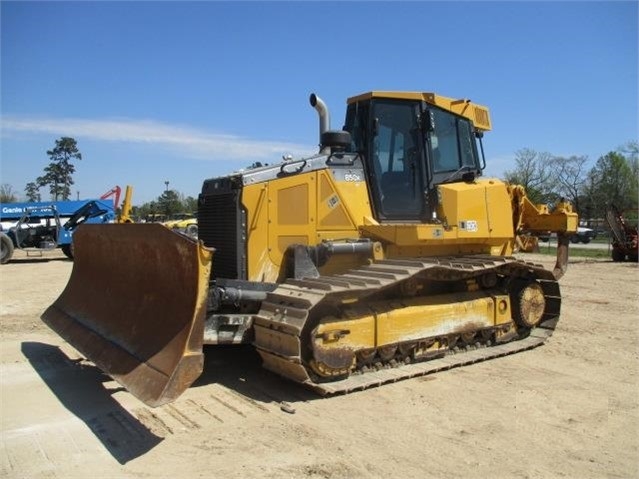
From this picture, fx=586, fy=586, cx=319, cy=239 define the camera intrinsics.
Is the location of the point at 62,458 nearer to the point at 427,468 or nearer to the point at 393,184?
the point at 427,468

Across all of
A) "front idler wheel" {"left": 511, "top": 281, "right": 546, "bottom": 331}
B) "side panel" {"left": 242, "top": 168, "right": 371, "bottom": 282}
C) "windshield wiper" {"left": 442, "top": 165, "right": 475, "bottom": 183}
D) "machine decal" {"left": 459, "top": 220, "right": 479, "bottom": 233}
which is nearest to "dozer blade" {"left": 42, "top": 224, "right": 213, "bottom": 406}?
"side panel" {"left": 242, "top": 168, "right": 371, "bottom": 282}

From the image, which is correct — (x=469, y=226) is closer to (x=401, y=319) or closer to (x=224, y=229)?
(x=401, y=319)

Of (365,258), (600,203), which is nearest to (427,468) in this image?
(365,258)

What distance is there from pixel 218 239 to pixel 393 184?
2.20 meters

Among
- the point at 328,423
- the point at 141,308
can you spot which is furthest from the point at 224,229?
the point at 328,423

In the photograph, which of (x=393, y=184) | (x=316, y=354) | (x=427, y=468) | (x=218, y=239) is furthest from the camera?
(x=393, y=184)

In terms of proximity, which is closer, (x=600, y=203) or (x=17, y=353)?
(x=17, y=353)

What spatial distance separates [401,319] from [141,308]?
8.92ft

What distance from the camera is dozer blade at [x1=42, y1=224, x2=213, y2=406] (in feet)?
15.5

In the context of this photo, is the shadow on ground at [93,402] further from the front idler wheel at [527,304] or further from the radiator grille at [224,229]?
the front idler wheel at [527,304]

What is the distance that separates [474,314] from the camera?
23.6ft

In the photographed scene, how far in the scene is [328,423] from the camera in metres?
4.92

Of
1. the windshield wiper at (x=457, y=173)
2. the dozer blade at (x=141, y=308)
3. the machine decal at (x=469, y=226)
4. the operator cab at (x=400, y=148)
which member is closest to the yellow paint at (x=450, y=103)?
the operator cab at (x=400, y=148)

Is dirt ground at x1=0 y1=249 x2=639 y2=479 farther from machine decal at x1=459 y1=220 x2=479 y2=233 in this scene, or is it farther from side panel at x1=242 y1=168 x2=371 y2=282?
machine decal at x1=459 y1=220 x2=479 y2=233
